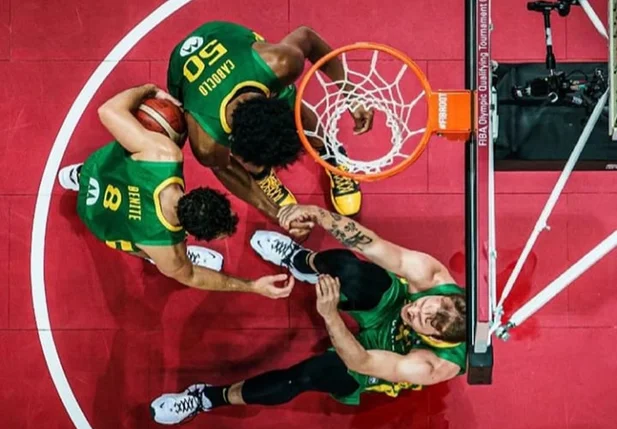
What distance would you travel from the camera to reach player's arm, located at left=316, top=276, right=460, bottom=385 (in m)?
4.41

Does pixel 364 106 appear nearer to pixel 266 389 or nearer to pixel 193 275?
pixel 193 275

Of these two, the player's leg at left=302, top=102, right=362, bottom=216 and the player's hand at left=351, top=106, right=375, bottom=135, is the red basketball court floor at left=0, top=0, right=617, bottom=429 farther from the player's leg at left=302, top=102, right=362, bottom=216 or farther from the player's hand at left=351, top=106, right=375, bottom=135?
the player's hand at left=351, top=106, right=375, bottom=135

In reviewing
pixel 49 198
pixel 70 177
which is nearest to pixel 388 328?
pixel 70 177

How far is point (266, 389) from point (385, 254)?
1.26m

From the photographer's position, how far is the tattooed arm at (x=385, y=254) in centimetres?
443

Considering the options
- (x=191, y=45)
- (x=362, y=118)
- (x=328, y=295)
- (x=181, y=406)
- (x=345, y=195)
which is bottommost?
(x=181, y=406)

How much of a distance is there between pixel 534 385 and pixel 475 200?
2.03 meters

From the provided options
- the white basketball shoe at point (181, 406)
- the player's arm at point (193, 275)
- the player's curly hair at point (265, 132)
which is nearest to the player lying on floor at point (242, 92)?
the player's curly hair at point (265, 132)

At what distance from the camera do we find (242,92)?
4.14 m

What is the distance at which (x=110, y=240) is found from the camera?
4523 mm

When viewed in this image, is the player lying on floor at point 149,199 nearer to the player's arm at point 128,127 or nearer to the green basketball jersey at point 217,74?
the player's arm at point 128,127

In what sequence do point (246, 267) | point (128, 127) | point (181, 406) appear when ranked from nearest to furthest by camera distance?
point (128, 127)
point (181, 406)
point (246, 267)

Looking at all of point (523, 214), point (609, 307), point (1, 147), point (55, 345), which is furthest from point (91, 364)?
point (609, 307)

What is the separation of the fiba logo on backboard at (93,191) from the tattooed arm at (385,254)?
1263 millimetres
